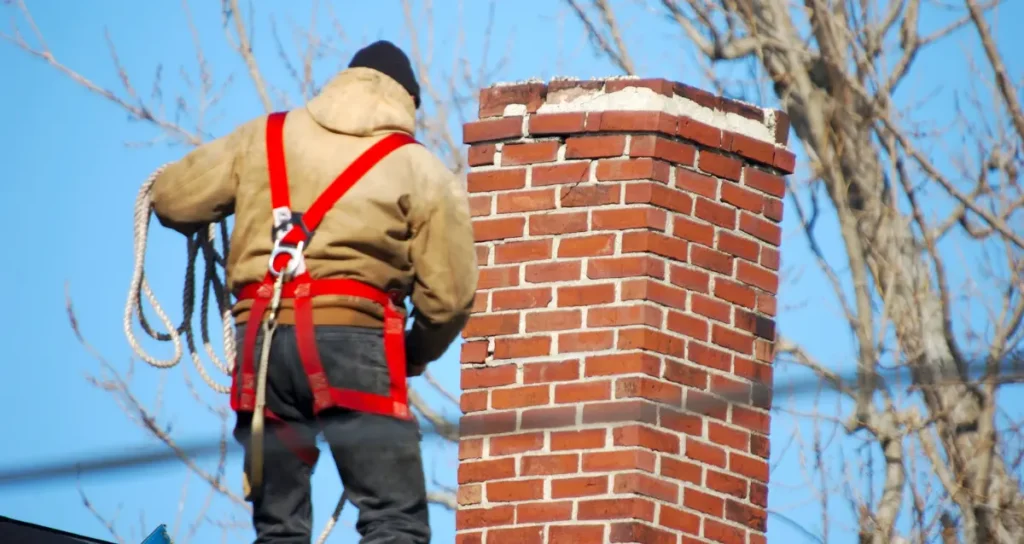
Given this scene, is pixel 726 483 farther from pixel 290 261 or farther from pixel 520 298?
pixel 290 261

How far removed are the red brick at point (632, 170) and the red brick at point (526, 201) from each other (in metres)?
0.19

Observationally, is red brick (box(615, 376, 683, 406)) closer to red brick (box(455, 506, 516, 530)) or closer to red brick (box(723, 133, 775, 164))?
red brick (box(455, 506, 516, 530))

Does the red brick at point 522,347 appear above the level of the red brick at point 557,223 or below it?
below

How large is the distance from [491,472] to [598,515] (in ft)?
1.53

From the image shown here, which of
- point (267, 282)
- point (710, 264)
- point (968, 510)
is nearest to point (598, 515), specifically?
point (710, 264)

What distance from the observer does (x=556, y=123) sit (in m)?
6.60

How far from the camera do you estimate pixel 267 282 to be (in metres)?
5.12

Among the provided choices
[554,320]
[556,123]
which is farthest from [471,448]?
[556,123]

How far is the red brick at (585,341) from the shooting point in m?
6.28

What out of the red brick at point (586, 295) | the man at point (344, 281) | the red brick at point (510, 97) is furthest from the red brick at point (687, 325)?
the man at point (344, 281)

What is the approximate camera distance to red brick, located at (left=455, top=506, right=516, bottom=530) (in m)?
6.26

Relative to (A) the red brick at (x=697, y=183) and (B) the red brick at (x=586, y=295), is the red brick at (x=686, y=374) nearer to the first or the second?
(B) the red brick at (x=586, y=295)

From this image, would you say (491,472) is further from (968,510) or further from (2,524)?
(968,510)

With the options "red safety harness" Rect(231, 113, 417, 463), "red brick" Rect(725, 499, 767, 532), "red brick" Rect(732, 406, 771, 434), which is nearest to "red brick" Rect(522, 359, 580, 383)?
"red brick" Rect(732, 406, 771, 434)
